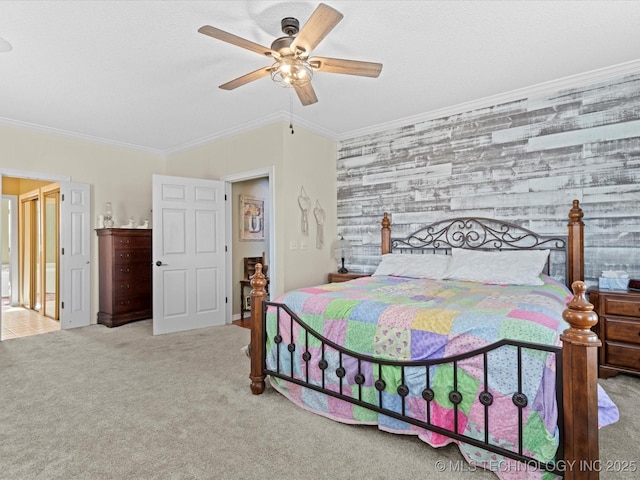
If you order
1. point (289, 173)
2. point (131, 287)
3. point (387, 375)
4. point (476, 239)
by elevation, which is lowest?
point (387, 375)

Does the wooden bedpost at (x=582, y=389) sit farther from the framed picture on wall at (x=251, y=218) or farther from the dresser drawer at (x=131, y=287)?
the dresser drawer at (x=131, y=287)

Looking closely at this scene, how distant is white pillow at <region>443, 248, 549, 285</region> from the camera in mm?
2998

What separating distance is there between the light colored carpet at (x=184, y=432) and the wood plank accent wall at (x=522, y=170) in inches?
55.8

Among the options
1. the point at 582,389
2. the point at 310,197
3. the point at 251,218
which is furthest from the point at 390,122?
the point at 582,389

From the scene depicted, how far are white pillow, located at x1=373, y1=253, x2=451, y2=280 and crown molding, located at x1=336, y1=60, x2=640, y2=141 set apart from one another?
1.67 m

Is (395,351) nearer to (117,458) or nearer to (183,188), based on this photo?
(117,458)

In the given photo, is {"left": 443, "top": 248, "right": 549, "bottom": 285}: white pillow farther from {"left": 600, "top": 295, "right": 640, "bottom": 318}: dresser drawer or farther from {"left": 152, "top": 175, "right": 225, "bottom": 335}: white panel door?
{"left": 152, "top": 175, "right": 225, "bottom": 335}: white panel door

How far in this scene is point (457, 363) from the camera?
1.76 metres

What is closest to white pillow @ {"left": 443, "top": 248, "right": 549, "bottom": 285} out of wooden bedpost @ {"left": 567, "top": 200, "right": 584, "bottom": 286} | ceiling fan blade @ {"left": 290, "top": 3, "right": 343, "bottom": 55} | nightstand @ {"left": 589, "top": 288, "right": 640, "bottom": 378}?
wooden bedpost @ {"left": 567, "top": 200, "right": 584, "bottom": 286}

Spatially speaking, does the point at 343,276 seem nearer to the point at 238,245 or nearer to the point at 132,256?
the point at 238,245

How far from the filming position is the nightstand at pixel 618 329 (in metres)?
2.75

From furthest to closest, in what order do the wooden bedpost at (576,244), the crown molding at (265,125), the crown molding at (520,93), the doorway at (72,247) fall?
the doorway at (72,247) → the crown molding at (265,125) → the wooden bedpost at (576,244) → the crown molding at (520,93)

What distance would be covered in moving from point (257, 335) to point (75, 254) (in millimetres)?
3668

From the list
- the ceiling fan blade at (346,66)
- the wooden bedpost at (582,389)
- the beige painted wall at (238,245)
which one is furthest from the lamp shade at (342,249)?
the wooden bedpost at (582,389)
